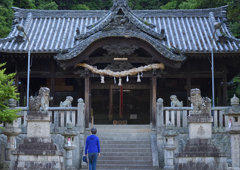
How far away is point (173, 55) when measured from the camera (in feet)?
55.8

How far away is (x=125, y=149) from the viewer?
611 inches

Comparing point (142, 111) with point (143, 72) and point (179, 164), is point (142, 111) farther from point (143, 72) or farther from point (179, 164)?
point (179, 164)

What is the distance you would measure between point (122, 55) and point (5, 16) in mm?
13070

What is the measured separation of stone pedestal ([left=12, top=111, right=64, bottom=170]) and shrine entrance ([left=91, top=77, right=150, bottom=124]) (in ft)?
33.2

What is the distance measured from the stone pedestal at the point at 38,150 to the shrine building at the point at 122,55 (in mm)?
5983

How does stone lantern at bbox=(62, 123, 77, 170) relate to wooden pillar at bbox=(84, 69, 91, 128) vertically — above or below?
below

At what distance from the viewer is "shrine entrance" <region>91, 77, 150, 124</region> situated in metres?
21.6

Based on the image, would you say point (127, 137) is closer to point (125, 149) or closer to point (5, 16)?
point (125, 149)

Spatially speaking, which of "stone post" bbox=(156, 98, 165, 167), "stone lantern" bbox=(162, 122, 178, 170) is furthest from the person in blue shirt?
"stone post" bbox=(156, 98, 165, 167)

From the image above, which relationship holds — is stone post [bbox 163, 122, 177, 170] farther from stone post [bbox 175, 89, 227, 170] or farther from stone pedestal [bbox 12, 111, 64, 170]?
stone pedestal [bbox 12, 111, 64, 170]

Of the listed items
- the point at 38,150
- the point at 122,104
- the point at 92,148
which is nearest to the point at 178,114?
the point at 92,148

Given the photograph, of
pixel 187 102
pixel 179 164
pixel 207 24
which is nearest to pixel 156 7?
pixel 207 24

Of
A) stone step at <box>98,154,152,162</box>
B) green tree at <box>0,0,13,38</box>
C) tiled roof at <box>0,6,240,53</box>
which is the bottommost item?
stone step at <box>98,154,152,162</box>

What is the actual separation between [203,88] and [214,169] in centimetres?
1055
